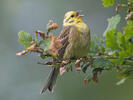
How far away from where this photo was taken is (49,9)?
32.5ft

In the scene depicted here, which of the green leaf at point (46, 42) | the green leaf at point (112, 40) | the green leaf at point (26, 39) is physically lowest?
the green leaf at point (112, 40)

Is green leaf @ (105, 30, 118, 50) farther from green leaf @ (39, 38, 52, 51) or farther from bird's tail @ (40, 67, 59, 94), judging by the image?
bird's tail @ (40, 67, 59, 94)

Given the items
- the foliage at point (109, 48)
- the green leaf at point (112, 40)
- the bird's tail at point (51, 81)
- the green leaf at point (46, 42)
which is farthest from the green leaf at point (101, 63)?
the bird's tail at point (51, 81)

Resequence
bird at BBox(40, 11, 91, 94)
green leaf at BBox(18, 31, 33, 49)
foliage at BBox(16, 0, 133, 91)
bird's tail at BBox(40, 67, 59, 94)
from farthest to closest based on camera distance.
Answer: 1. bird at BBox(40, 11, 91, 94)
2. bird's tail at BBox(40, 67, 59, 94)
3. green leaf at BBox(18, 31, 33, 49)
4. foliage at BBox(16, 0, 133, 91)

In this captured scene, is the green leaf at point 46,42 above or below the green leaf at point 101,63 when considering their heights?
above

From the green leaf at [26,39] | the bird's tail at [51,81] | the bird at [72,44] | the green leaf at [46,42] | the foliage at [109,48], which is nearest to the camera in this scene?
the foliage at [109,48]

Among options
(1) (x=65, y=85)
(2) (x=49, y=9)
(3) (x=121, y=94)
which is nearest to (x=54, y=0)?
(2) (x=49, y=9)

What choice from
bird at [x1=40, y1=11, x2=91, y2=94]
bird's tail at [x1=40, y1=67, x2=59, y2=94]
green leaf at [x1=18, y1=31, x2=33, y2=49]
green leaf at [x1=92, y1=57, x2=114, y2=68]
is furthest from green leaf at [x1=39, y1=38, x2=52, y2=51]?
bird at [x1=40, y1=11, x2=91, y2=94]

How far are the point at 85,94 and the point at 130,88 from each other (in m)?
1.41

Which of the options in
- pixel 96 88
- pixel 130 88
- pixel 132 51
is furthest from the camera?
pixel 96 88

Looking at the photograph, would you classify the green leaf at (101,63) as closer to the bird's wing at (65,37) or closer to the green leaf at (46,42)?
the green leaf at (46,42)

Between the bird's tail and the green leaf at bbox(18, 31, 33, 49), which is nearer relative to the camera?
the green leaf at bbox(18, 31, 33, 49)

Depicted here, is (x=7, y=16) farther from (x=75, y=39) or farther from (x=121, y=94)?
(x=75, y=39)

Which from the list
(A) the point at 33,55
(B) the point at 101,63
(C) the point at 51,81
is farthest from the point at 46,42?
(A) the point at 33,55
